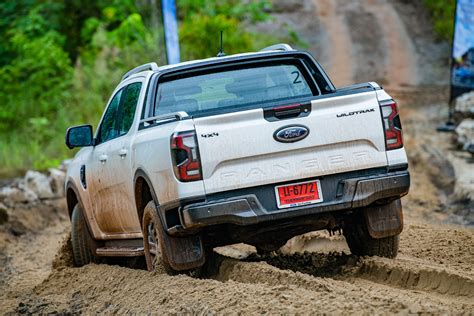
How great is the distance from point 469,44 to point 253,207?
485 inches

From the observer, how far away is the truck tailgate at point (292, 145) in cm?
682

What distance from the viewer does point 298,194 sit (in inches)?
274

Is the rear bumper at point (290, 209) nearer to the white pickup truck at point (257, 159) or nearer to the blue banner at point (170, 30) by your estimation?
the white pickup truck at point (257, 159)

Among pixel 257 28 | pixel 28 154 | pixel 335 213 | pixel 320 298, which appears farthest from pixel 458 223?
pixel 257 28

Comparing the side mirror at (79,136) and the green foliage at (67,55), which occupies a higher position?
the side mirror at (79,136)

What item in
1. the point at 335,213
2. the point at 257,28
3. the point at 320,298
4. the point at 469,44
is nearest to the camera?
the point at 320,298

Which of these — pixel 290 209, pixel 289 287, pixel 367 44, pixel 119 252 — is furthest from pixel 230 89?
pixel 367 44

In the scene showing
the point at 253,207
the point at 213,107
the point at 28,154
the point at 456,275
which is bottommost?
the point at 28,154

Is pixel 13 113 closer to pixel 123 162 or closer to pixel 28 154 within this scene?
pixel 28 154

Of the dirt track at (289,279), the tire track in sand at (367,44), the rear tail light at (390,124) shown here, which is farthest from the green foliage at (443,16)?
the rear tail light at (390,124)

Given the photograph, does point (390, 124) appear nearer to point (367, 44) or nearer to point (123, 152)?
point (123, 152)

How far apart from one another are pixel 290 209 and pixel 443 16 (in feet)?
87.6

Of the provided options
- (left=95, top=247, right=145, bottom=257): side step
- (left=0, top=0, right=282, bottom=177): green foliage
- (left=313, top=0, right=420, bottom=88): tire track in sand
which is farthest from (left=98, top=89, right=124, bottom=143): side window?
(left=313, top=0, right=420, bottom=88): tire track in sand

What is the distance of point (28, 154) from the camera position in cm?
2178
